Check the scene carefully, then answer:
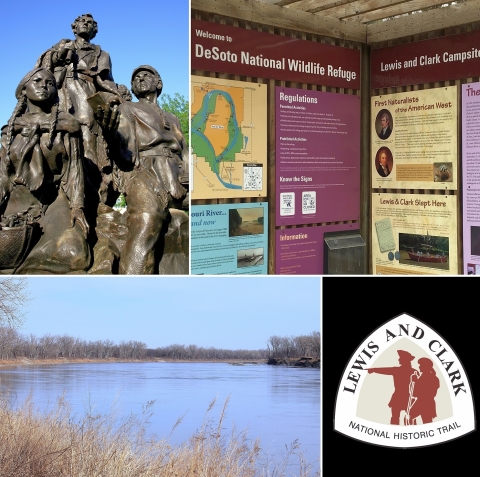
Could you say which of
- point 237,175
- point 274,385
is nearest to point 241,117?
point 237,175

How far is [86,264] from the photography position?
5594 millimetres

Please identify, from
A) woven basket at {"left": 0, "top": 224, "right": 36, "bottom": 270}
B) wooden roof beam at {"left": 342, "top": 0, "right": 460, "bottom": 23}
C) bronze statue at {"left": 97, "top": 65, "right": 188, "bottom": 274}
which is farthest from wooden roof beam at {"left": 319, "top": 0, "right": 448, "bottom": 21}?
woven basket at {"left": 0, "top": 224, "right": 36, "bottom": 270}

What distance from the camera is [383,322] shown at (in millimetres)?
2656

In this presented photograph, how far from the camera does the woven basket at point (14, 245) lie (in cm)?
541

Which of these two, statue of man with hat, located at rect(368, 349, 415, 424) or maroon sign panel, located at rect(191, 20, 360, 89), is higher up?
maroon sign panel, located at rect(191, 20, 360, 89)

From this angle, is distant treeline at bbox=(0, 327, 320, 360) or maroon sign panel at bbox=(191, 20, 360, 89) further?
maroon sign panel at bbox=(191, 20, 360, 89)

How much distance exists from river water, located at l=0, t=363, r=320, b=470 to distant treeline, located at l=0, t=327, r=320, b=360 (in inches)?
1.6

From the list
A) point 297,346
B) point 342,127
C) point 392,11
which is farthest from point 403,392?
point 392,11

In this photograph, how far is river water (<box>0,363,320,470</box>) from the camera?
8.52 ft

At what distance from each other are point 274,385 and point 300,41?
13.3 ft

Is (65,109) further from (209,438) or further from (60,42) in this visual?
(209,438)

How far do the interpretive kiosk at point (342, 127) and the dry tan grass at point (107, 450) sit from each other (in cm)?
301

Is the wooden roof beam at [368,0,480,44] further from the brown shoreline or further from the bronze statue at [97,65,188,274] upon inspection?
the brown shoreline

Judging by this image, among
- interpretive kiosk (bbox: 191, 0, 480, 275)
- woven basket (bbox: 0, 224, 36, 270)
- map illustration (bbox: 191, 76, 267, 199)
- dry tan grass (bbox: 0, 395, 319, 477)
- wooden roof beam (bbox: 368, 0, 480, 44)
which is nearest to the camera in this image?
dry tan grass (bbox: 0, 395, 319, 477)
